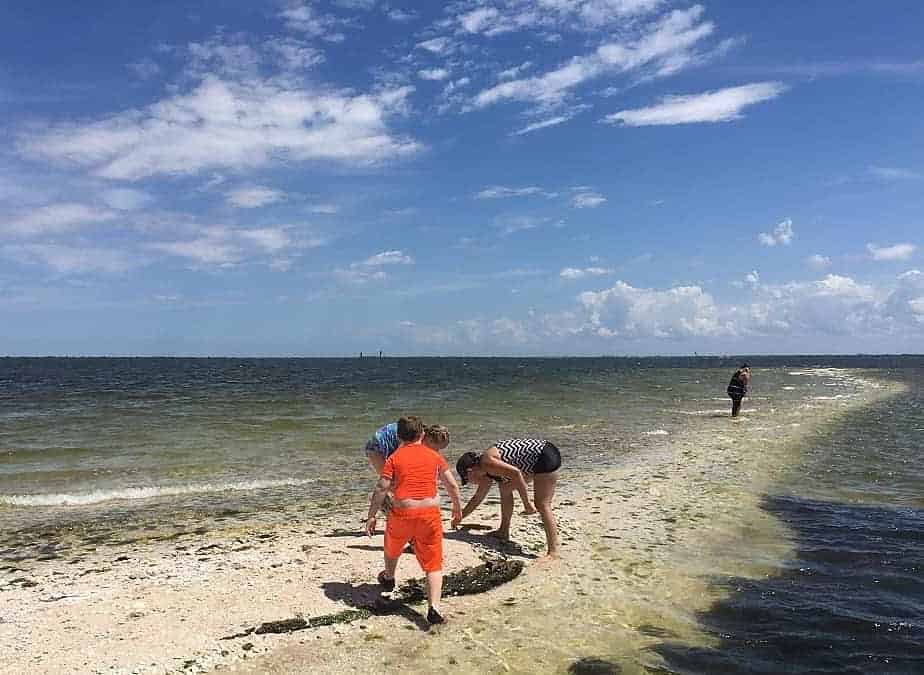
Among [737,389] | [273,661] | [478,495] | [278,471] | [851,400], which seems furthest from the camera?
[851,400]

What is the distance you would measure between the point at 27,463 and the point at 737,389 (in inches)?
985

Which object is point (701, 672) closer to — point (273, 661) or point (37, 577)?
point (273, 661)

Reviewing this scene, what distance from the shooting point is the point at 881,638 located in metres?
6.78

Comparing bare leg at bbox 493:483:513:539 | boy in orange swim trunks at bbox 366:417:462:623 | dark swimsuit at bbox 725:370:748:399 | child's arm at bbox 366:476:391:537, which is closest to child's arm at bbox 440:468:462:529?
boy in orange swim trunks at bbox 366:417:462:623

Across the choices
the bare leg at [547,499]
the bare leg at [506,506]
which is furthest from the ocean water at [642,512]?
the bare leg at [506,506]

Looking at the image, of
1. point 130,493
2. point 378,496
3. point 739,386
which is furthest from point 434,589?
point 739,386

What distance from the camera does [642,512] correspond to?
1167 centimetres

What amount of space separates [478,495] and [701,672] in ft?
12.8

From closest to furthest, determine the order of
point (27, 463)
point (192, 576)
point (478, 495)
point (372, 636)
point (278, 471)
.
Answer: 1. point (372, 636)
2. point (192, 576)
3. point (478, 495)
4. point (278, 471)
5. point (27, 463)

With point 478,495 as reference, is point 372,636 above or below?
below

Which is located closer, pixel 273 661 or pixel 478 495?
pixel 273 661

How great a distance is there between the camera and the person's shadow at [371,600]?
23.0ft

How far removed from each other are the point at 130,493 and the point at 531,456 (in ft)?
31.3

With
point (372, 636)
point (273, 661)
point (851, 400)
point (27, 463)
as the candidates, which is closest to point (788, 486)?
point (372, 636)
